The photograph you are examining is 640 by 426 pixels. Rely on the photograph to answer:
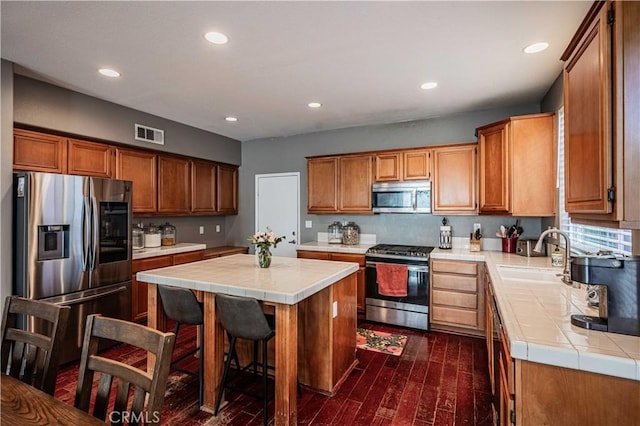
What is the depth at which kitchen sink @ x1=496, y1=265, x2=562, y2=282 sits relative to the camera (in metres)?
2.38

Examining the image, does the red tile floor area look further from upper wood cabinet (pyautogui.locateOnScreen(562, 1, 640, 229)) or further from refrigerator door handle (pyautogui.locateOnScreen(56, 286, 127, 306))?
upper wood cabinet (pyautogui.locateOnScreen(562, 1, 640, 229))

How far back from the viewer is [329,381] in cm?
245

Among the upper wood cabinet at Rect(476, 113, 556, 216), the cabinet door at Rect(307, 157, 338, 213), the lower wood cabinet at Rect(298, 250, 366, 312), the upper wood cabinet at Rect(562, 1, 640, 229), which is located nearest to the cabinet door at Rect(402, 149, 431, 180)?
the upper wood cabinet at Rect(476, 113, 556, 216)

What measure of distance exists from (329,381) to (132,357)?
2022mm

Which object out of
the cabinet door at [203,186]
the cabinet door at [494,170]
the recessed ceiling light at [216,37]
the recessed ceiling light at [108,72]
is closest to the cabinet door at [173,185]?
the cabinet door at [203,186]

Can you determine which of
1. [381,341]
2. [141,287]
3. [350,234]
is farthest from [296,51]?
[141,287]

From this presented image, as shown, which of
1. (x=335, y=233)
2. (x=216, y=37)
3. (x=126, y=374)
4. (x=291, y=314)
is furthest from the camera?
(x=335, y=233)

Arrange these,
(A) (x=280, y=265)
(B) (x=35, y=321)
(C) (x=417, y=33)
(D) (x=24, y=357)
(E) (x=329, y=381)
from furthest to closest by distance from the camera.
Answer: (A) (x=280, y=265) → (B) (x=35, y=321) → (E) (x=329, y=381) → (C) (x=417, y=33) → (D) (x=24, y=357)

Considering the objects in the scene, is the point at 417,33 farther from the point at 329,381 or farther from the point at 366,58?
the point at 329,381

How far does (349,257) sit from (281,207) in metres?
1.75

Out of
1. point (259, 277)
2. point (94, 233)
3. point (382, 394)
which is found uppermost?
point (94, 233)

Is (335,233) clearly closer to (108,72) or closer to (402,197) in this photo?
(402,197)

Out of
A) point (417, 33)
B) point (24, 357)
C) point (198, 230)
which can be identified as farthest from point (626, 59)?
point (198, 230)

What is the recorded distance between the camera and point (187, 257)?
4.36 m
